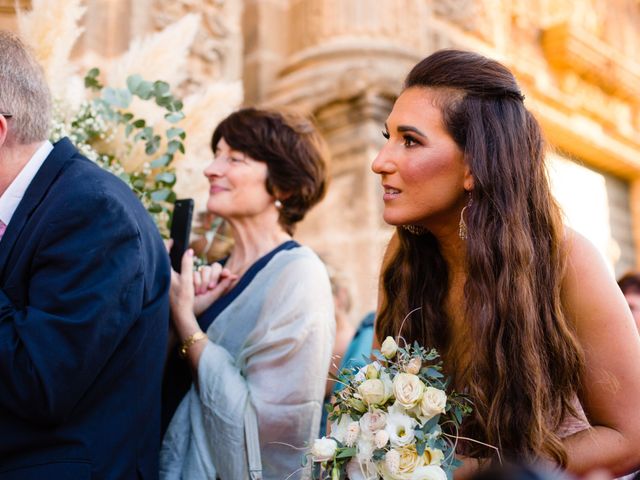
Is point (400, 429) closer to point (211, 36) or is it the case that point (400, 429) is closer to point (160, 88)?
point (160, 88)

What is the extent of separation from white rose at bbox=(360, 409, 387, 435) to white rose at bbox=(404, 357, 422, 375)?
112mm

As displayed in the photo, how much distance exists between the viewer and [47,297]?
65.3 inches

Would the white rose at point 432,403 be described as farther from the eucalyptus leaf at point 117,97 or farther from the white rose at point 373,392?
the eucalyptus leaf at point 117,97

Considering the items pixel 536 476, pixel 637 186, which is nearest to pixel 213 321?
pixel 536 476

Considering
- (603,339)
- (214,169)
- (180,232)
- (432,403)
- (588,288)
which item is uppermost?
(214,169)

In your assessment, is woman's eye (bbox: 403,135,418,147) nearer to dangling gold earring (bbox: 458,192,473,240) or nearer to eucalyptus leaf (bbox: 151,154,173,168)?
dangling gold earring (bbox: 458,192,473,240)

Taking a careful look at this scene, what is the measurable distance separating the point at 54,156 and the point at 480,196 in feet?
3.46

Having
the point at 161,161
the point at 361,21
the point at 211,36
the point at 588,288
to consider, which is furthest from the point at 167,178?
the point at 361,21

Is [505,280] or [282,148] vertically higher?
[282,148]

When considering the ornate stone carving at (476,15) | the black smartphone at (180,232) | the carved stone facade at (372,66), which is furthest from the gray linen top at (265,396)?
the ornate stone carving at (476,15)

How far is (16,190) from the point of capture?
1.84 m

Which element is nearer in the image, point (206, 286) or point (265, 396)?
point (265, 396)

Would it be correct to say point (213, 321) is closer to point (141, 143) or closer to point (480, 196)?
point (141, 143)

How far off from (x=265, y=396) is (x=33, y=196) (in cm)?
90
